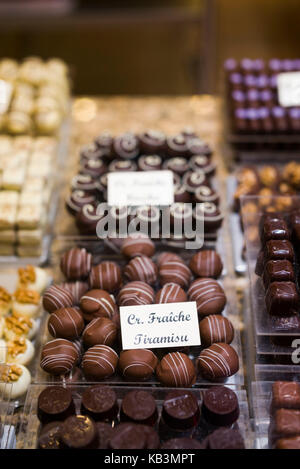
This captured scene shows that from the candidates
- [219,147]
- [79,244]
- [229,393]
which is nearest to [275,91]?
[219,147]

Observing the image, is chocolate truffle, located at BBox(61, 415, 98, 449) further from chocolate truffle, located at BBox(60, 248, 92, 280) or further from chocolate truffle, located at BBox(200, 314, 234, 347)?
chocolate truffle, located at BBox(60, 248, 92, 280)

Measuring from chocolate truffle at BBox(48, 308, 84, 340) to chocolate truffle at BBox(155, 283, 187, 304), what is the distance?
310 millimetres

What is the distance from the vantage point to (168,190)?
101 inches

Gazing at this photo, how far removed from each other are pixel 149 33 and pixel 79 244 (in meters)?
3.14

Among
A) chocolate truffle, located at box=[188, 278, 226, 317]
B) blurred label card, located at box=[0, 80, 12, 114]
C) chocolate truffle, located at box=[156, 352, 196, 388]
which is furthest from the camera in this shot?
blurred label card, located at box=[0, 80, 12, 114]

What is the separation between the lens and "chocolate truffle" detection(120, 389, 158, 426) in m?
1.77

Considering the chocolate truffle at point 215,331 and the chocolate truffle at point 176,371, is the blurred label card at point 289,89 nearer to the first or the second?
the chocolate truffle at point 215,331

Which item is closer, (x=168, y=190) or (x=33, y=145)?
(x=168, y=190)

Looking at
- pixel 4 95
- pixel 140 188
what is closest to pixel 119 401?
pixel 140 188

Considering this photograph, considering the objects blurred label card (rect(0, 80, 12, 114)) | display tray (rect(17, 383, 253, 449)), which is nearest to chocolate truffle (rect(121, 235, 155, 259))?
display tray (rect(17, 383, 253, 449))
